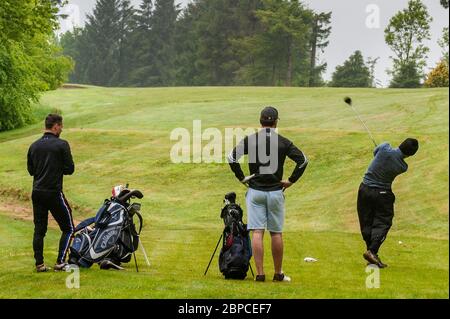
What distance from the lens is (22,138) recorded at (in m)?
40.8

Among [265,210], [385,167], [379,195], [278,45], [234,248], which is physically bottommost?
[234,248]

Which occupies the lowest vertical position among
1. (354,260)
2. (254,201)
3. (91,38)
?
(354,260)

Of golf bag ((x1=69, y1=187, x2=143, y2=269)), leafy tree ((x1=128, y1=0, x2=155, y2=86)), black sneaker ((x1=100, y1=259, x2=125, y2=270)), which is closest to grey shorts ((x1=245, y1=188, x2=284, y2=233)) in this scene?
golf bag ((x1=69, y1=187, x2=143, y2=269))

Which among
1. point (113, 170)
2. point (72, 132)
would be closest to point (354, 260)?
point (113, 170)

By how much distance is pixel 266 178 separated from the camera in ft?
31.2

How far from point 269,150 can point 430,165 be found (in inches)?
599

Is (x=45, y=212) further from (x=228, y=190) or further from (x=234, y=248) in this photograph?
(x=228, y=190)

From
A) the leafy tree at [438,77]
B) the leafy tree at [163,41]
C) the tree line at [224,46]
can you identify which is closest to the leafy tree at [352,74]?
the tree line at [224,46]

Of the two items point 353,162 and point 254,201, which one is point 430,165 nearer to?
point 353,162

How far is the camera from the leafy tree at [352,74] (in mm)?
85812

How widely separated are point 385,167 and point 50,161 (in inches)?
216

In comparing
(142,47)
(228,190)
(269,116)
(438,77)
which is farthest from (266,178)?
(142,47)

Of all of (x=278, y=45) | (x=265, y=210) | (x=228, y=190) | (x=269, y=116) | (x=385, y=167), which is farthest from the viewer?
(x=278, y=45)

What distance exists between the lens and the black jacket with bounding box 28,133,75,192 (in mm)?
10312
